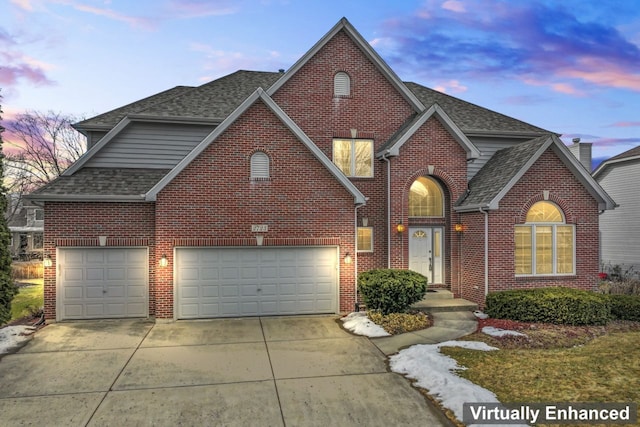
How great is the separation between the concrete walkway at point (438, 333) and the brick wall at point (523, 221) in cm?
Result: 146

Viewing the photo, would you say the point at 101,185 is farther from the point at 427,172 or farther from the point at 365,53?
the point at 427,172

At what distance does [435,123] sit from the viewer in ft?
47.4

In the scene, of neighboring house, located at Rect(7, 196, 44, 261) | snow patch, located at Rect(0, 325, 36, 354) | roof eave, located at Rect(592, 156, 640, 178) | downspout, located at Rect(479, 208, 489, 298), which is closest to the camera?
snow patch, located at Rect(0, 325, 36, 354)

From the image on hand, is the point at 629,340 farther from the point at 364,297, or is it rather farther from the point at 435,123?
the point at 435,123

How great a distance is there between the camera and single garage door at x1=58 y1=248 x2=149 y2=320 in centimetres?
1239

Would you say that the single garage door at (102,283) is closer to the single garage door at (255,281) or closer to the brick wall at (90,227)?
the brick wall at (90,227)

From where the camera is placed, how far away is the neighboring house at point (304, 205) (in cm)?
1234

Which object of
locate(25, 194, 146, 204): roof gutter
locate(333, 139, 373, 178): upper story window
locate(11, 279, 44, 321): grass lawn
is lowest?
locate(11, 279, 44, 321): grass lawn

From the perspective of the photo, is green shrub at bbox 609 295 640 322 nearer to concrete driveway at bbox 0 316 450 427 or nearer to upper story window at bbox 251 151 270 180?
concrete driveway at bbox 0 316 450 427

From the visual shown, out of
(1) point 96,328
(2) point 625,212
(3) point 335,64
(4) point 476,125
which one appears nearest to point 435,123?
(4) point 476,125

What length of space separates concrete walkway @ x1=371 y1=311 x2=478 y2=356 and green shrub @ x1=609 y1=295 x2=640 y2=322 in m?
4.34

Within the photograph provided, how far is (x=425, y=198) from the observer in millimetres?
15031

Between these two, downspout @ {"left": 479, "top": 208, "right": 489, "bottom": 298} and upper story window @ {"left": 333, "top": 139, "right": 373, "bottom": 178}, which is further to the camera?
upper story window @ {"left": 333, "top": 139, "right": 373, "bottom": 178}

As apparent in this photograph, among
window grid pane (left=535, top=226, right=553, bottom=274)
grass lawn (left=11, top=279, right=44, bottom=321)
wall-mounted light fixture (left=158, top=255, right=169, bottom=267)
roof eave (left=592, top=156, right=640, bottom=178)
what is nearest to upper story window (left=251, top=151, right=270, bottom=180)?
wall-mounted light fixture (left=158, top=255, right=169, bottom=267)
